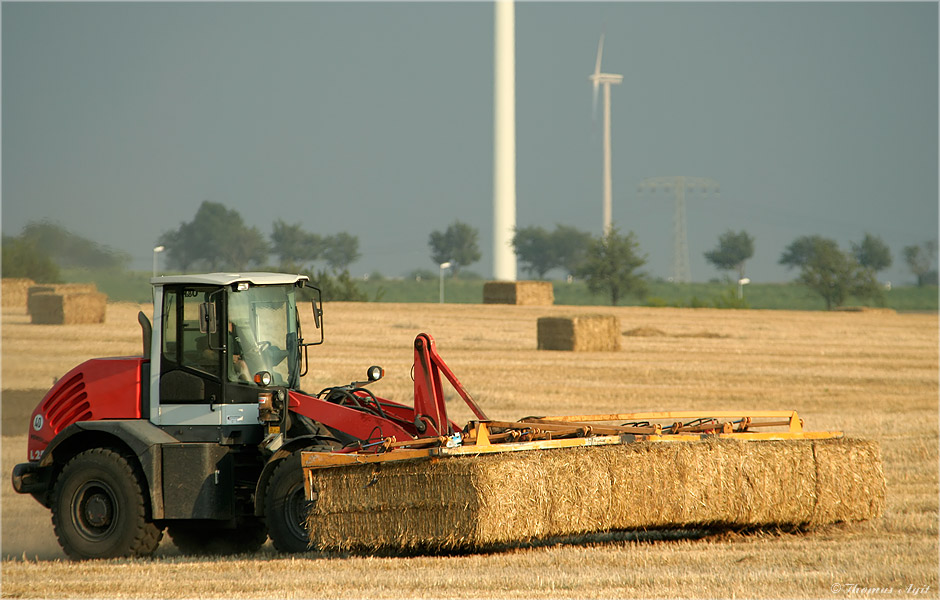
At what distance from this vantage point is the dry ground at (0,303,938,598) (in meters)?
8.70

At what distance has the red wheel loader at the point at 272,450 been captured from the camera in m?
9.73

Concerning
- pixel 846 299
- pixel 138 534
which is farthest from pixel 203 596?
pixel 846 299

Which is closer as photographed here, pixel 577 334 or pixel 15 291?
pixel 15 291

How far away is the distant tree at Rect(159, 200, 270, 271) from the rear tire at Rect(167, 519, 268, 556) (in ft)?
89.2

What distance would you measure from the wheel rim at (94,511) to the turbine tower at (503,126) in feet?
195

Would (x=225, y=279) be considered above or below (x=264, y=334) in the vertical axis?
above

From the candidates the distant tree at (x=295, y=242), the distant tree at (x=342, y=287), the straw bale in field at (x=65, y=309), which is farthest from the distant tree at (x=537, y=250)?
the straw bale in field at (x=65, y=309)

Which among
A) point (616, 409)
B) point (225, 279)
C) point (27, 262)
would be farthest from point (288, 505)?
point (27, 262)

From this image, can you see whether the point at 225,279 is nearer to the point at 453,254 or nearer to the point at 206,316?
the point at 206,316

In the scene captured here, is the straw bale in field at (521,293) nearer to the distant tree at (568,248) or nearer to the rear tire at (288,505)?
the rear tire at (288,505)

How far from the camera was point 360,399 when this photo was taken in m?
11.4

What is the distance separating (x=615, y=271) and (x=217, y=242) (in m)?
36.3

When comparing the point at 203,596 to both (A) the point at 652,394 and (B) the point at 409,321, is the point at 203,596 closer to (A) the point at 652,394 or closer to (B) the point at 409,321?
(A) the point at 652,394

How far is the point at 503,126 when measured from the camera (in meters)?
69.4
